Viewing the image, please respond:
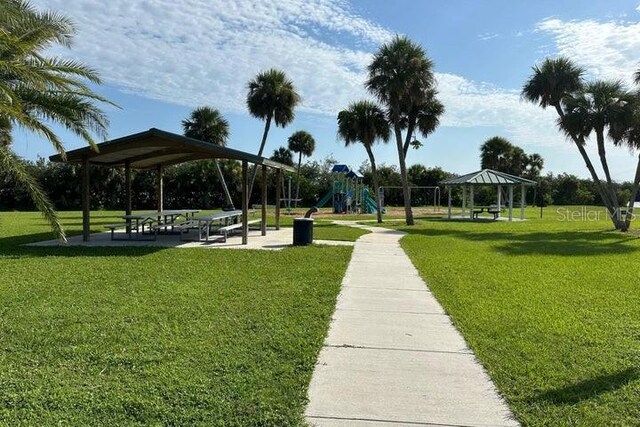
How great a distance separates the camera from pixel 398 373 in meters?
4.33

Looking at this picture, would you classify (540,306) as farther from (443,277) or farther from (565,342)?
(443,277)

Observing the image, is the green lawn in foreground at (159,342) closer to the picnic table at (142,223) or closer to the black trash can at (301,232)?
the black trash can at (301,232)

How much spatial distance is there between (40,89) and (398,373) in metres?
6.47

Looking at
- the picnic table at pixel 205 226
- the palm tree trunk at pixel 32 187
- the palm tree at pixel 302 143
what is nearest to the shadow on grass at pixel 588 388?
the palm tree trunk at pixel 32 187

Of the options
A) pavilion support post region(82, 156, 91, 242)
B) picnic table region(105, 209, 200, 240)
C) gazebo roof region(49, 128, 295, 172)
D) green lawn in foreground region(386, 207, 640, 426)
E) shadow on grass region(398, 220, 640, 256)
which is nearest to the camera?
green lawn in foreground region(386, 207, 640, 426)

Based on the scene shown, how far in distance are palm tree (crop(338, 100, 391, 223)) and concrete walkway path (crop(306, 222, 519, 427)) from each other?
19632mm

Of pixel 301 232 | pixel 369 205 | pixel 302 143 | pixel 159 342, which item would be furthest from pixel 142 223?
pixel 302 143

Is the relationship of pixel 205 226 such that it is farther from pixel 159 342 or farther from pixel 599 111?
pixel 599 111

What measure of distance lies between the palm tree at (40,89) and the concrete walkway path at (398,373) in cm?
403

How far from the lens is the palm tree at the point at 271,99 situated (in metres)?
30.4

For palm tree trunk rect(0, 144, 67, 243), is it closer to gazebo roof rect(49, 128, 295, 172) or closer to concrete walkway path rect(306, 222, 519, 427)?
concrete walkway path rect(306, 222, 519, 427)

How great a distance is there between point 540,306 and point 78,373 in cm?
542

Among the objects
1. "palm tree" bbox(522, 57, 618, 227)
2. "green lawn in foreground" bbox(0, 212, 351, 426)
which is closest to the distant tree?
"palm tree" bbox(522, 57, 618, 227)

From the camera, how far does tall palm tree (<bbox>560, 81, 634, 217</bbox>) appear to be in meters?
20.9
